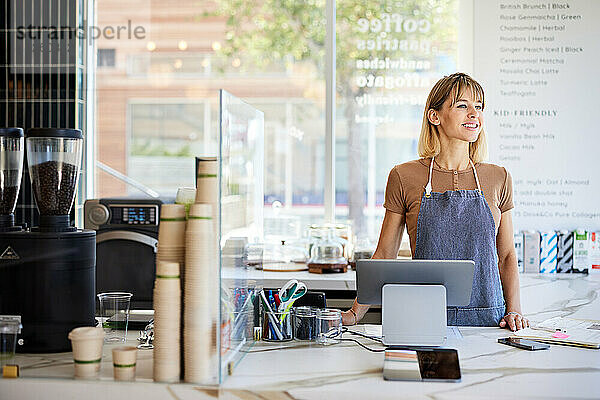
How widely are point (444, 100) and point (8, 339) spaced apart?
1.60 meters

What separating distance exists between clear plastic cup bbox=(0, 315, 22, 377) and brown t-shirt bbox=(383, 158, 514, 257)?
138 centimetres

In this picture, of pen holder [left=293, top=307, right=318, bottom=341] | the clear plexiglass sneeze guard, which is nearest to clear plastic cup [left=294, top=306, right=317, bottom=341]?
pen holder [left=293, top=307, right=318, bottom=341]

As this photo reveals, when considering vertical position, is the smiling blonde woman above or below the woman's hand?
above

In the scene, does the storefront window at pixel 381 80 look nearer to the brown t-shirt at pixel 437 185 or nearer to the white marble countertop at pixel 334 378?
the brown t-shirt at pixel 437 185

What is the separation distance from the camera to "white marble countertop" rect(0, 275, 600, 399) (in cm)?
161

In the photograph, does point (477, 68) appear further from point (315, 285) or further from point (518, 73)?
point (315, 285)

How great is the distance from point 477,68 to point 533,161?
583 millimetres

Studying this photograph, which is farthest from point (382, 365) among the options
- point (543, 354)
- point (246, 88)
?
point (246, 88)

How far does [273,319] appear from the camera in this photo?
2.06 metres

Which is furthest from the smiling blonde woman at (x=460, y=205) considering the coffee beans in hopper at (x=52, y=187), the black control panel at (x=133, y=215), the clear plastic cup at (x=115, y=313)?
the black control panel at (x=133, y=215)

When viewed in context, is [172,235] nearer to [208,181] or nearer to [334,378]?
[208,181]

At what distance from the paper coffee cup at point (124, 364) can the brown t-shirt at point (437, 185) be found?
125cm

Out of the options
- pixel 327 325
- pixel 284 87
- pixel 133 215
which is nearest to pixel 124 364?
pixel 327 325

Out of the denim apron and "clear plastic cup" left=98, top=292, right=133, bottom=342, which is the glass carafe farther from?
the denim apron
